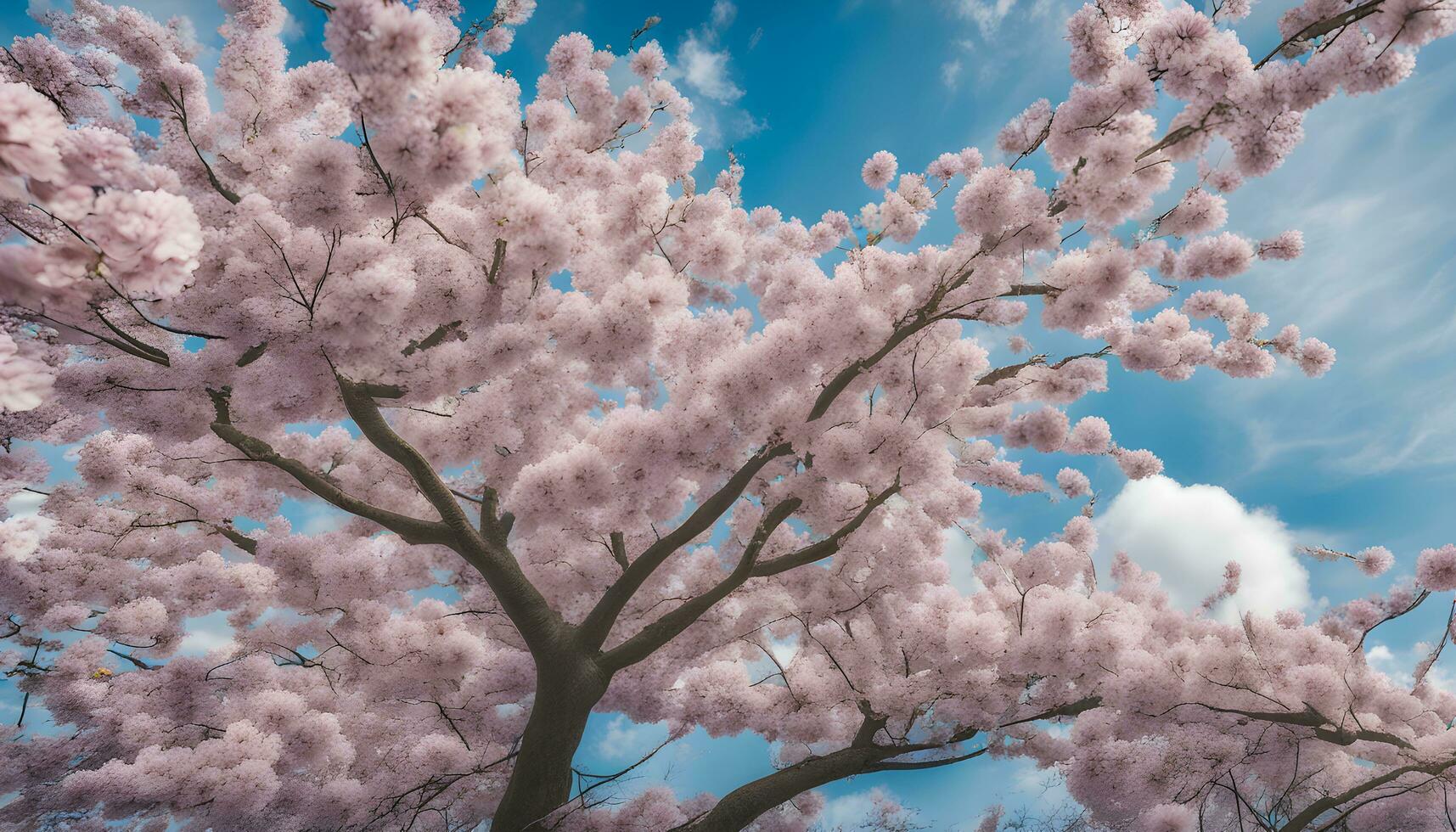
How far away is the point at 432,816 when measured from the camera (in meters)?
7.23

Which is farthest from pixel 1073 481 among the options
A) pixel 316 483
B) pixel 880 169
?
pixel 316 483

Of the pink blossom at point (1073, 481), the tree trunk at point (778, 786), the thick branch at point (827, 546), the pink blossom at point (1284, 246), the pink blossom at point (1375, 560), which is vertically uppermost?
the pink blossom at point (1073, 481)

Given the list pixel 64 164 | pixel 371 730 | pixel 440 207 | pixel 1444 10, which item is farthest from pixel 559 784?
pixel 1444 10

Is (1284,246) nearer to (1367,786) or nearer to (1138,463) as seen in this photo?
(1138,463)

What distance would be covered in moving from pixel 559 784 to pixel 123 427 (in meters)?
4.67

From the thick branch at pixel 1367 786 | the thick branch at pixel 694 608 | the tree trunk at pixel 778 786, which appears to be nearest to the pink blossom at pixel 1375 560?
the thick branch at pixel 1367 786

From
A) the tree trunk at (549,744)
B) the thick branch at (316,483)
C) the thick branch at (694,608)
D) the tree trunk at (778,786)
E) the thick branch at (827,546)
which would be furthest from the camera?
the tree trunk at (778,786)

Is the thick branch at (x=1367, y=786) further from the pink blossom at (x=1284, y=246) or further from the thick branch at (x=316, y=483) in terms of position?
the thick branch at (x=316, y=483)

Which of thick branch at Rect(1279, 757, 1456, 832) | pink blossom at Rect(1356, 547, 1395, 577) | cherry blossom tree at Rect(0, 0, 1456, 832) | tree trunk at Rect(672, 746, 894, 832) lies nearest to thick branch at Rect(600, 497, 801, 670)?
cherry blossom tree at Rect(0, 0, 1456, 832)

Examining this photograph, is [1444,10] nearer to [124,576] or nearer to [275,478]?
[275,478]

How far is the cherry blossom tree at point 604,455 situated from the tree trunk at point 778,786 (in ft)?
0.16

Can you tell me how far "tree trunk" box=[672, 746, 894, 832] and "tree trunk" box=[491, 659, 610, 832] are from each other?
1.35 metres

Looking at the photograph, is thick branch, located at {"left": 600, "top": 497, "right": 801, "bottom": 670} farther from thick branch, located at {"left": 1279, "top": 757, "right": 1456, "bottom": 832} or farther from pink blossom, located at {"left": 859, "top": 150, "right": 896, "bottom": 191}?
thick branch, located at {"left": 1279, "top": 757, "right": 1456, "bottom": 832}

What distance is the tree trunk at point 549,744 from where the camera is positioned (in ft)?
19.7
